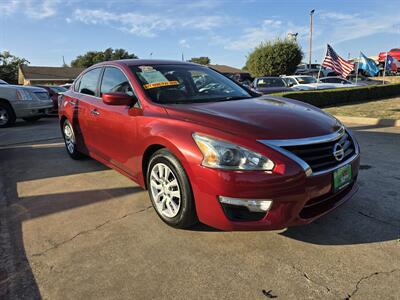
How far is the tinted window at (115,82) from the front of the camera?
3719 mm

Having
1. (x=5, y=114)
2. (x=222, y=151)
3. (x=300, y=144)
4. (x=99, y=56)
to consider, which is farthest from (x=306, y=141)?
(x=99, y=56)

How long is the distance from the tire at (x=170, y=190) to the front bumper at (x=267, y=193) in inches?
5.3

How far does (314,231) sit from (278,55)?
2917 centimetres

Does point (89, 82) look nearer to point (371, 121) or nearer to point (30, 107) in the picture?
point (30, 107)

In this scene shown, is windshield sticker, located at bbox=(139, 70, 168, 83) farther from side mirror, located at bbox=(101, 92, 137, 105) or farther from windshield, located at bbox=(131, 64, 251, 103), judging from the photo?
side mirror, located at bbox=(101, 92, 137, 105)

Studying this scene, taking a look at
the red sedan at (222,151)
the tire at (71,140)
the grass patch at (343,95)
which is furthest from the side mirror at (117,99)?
the grass patch at (343,95)

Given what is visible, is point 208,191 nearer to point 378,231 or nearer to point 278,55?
point 378,231

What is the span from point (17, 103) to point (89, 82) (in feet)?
21.6

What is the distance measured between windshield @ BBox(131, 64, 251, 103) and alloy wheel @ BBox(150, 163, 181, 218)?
739mm

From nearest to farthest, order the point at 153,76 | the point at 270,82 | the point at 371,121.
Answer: the point at 153,76 → the point at 371,121 → the point at 270,82

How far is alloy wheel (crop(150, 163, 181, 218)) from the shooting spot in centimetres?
291

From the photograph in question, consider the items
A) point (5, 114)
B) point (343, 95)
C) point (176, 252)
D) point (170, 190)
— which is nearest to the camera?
point (176, 252)

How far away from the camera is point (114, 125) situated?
377 centimetres

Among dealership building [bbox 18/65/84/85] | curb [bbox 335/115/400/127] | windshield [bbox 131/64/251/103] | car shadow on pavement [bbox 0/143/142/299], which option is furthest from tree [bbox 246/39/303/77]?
dealership building [bbox 18/65/84/85]
